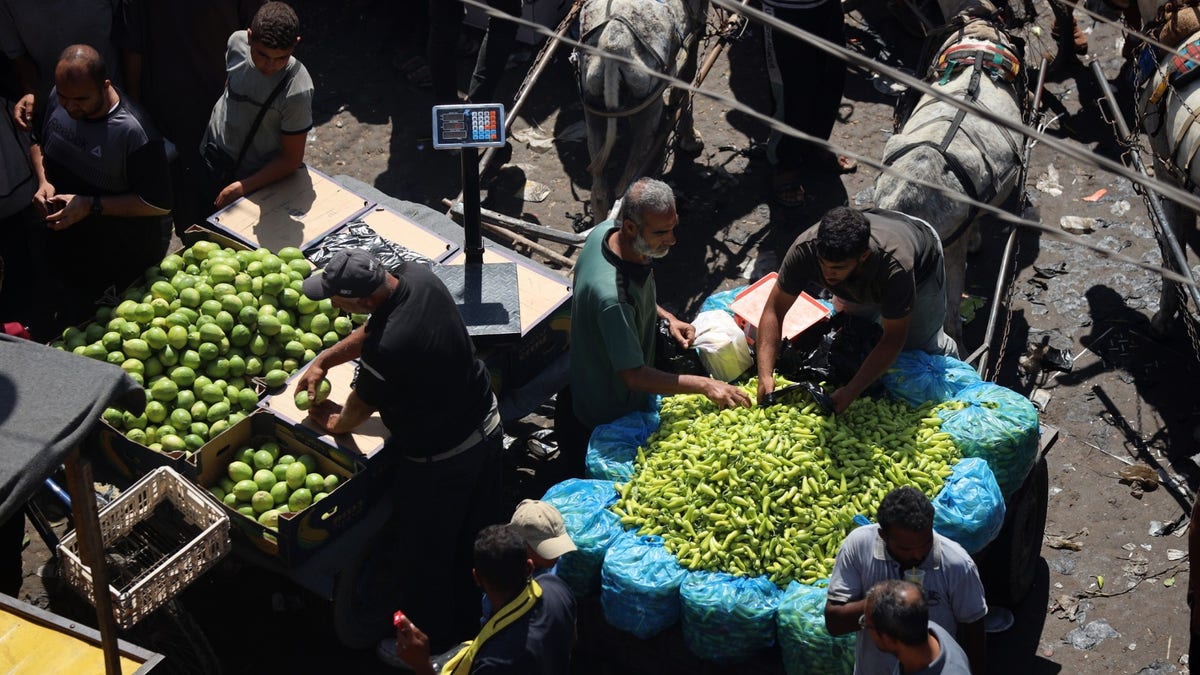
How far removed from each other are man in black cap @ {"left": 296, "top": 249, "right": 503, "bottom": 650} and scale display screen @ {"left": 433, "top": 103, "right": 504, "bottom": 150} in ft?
2.33

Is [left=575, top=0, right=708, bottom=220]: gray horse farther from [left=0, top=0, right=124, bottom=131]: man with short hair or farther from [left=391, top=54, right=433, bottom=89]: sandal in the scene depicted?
[left=0, top=0, right=124, bottom=131]: man with short hair

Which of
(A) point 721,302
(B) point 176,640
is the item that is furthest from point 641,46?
(B) point 176,640

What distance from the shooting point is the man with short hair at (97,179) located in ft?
20.4

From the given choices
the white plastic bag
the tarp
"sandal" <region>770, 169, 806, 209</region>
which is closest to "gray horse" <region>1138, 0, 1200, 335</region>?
"sandal" <region>770, 169, 806, 209</region>

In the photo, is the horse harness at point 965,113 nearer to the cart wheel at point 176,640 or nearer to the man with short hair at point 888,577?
the man with short hair at point 888,577

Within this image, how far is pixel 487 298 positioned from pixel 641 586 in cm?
187

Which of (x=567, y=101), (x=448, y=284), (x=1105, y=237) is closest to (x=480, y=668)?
(x=448, y=284)

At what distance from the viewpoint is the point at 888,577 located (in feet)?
14.5

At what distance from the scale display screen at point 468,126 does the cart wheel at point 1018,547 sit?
9.94 ft

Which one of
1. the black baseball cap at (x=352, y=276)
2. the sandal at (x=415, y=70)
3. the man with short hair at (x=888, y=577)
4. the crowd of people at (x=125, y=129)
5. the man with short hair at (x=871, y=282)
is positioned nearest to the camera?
the man with short hair at (x=888, y=577)

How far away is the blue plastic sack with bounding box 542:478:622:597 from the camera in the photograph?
5016 mm

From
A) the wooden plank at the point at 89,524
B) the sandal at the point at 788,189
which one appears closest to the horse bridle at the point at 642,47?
the sandal at the point at 788,189

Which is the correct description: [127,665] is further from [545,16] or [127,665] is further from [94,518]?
[545,16]

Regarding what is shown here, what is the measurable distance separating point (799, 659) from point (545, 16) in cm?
636
